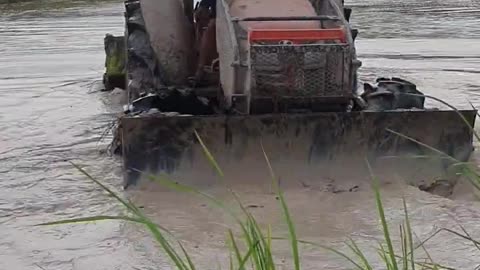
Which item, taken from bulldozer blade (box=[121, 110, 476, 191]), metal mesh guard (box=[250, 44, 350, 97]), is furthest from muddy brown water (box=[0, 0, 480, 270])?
metal mesh guard (box=[250, 44, 350, 97])

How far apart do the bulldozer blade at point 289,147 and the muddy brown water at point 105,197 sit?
0.16 m

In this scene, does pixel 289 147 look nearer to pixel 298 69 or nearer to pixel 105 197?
pixel 298 69

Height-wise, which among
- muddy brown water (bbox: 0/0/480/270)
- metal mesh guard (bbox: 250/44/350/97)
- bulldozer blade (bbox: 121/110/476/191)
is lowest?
muddy brown water (bbox: 0/0/480/270)

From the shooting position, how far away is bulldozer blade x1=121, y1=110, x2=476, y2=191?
611cm

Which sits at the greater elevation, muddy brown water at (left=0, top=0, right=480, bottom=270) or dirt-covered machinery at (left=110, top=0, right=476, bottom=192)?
dirt-covered machinery at (left=110, top=0, right=476, bottom=192)

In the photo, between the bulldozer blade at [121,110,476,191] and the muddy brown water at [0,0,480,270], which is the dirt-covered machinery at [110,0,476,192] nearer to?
the bulldozer blade at [121,110,476,191]

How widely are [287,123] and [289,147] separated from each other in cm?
18

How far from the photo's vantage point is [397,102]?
693 cm

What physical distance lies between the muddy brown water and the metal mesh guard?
71 centimetres

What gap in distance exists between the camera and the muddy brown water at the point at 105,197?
200 inches

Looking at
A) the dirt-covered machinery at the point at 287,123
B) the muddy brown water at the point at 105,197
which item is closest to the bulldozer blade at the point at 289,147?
the dirt-covered machinery at the point at 287,123

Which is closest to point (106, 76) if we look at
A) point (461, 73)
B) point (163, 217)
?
point (461, 73)

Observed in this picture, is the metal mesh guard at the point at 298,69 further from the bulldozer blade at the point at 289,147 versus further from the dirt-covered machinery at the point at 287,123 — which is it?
the bulldozer blade at the point at 289,147

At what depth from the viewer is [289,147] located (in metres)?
6.23
